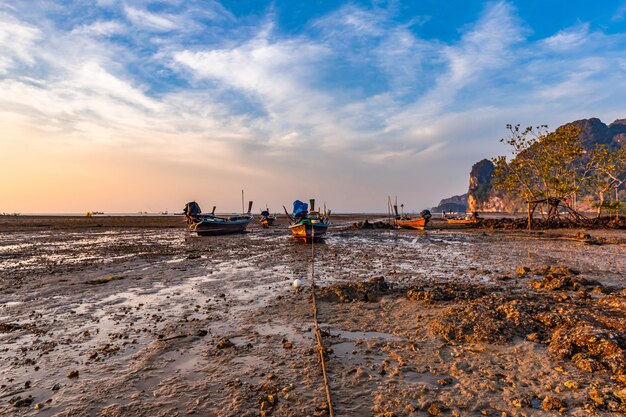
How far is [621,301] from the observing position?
24.9ft

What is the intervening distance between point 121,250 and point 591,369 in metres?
23.1

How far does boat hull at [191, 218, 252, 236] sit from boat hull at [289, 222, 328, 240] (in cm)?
1074

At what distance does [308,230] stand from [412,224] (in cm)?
2312

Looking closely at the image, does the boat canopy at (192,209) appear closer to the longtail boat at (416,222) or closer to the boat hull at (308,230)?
the boat hull at (308,230)

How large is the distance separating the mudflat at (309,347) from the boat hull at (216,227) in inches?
837

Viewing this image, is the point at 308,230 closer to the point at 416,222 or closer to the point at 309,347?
the point at 309,347

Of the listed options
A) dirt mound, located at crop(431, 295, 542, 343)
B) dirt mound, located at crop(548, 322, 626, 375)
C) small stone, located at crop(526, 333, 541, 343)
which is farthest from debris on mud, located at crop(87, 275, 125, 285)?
dirt mound, located at crop(548, 322, 626, 375)

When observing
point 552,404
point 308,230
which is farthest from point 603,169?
point 552,404

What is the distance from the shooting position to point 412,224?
44.0 metres

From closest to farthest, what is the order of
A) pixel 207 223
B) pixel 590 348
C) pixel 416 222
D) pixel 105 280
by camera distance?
pixel 590 348, pixel 105 280, pixel 207 223, pixel 416 222

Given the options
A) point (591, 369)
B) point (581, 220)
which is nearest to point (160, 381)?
point (591, 369)

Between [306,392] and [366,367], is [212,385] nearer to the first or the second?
[306,392]

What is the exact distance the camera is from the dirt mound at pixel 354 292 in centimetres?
888

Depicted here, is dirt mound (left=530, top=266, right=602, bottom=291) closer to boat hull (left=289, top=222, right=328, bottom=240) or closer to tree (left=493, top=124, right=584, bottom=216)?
boat hull (left=289, top=222, right=328, bottom=240)
